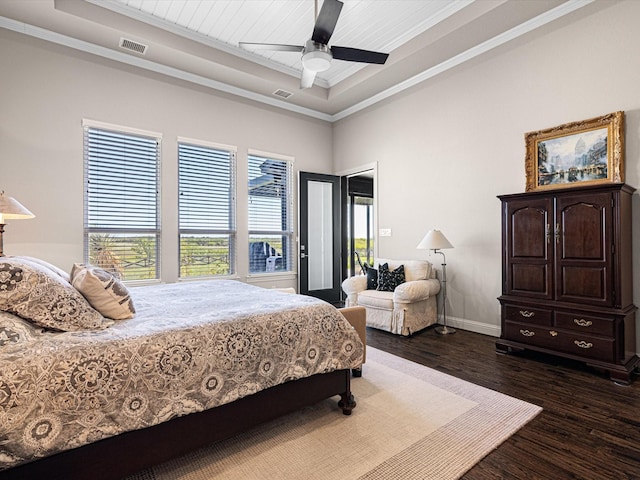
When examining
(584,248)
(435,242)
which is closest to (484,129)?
(435,242)

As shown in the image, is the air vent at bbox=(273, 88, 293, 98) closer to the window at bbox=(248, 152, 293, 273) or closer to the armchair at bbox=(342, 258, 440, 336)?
the window at bbox=(248, 152, 293, 273)

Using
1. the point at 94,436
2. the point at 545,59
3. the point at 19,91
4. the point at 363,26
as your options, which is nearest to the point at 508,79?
the point at 545,59

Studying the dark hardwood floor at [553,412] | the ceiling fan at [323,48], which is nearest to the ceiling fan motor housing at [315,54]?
the ceiling fan at [323,48]

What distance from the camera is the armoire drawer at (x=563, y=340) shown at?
273cm

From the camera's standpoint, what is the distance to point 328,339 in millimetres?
2129

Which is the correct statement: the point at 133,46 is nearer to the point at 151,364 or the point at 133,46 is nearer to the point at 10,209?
the point at 10,209

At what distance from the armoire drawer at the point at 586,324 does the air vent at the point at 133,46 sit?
524 cm

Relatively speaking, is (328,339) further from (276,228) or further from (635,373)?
(276,228)

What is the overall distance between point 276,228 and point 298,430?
3.81 metres

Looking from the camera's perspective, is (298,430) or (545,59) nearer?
(298,430)

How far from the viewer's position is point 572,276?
2947 mm

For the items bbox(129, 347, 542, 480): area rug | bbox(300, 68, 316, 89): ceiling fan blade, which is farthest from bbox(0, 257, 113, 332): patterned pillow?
bbox(300, 68, 316, 89): ceiling fan blade

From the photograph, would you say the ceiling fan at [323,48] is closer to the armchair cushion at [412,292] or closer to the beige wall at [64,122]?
the beige wall at [64,122]

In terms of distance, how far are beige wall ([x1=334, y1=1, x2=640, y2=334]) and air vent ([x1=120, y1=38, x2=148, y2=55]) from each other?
3368 mm
